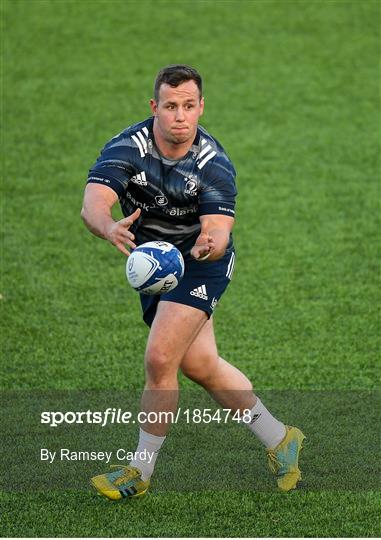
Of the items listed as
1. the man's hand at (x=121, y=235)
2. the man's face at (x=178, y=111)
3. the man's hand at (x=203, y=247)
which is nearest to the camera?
the man's hand at (x=121, y=235)

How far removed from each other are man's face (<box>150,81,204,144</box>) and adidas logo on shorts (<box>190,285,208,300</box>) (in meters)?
0.77

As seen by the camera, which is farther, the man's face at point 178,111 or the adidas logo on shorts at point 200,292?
the adidas logo on shorts at point 200,292

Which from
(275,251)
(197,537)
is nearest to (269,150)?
(275,251)

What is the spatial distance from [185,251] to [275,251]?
15.9 ft

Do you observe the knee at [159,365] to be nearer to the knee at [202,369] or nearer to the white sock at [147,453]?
the knee at [202,369]

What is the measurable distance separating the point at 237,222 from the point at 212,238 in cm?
596

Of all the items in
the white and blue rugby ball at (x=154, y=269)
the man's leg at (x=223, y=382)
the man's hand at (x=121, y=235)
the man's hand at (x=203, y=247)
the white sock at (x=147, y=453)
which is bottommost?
the white sock at (x=147, y=453)

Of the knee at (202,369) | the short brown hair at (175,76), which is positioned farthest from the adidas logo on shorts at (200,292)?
the short brown hair at (175,76)

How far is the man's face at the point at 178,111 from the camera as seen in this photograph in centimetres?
619

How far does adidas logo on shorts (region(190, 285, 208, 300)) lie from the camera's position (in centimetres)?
638

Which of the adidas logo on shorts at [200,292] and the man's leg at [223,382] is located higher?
the adidas logo on shorts at [200,292]

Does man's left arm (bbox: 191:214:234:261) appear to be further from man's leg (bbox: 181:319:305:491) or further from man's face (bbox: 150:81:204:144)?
man's leg (bbox: 181:319:305:491)

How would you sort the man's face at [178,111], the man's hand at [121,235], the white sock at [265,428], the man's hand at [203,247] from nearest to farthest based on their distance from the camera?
the man's hand at [121,235] < the man's hand at [203,247] < the man's face at [178,111] < the white sock at [265,428]

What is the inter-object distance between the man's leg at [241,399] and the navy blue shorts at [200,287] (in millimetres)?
212
